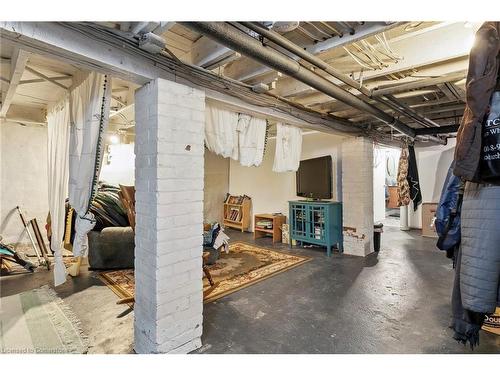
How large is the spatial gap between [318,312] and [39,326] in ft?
8.51

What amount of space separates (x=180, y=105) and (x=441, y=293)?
11.3ft

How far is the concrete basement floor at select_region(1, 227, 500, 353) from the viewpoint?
2.12 m

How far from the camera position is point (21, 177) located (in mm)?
4812

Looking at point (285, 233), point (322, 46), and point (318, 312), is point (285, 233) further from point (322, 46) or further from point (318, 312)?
point (322, 46)

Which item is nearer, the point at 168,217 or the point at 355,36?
the point at 355,36

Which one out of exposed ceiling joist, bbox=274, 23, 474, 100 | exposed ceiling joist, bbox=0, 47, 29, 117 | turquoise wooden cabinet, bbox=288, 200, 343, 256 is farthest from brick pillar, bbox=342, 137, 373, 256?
exposed ceiling joist, bbox=0, 47, 29, 117

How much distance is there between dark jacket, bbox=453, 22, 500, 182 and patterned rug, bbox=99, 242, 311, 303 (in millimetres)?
2616

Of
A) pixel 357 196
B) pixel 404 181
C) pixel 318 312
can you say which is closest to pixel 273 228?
pixel 357 196

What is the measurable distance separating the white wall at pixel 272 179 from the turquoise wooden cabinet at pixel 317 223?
0.72m

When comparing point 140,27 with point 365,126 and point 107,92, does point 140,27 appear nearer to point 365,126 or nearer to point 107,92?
point 107,92

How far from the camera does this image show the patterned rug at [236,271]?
10.5 feet

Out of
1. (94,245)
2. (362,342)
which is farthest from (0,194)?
(362,342)

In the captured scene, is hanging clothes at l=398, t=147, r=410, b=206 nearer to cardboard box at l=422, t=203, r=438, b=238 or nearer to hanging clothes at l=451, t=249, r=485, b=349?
cardboard box at l=422, t=203, r=438, b=238

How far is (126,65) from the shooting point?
5.95ft
